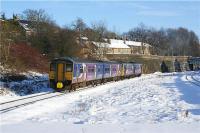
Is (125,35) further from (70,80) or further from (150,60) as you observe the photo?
(70,80)

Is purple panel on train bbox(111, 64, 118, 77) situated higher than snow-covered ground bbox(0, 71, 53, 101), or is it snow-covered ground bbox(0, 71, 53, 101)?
→ purple panel on train bbox(111, 64, 118, 77)

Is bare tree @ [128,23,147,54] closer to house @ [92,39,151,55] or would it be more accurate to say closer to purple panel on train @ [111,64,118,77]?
house @ [92,39,151,55]

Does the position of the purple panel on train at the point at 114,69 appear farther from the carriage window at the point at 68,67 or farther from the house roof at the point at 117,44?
the house roof at the point at 117,44

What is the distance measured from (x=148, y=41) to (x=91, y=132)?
506 ft

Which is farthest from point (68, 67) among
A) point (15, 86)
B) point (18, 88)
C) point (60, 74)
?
point (15, 86)

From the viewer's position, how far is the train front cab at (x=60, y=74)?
32.4 metres

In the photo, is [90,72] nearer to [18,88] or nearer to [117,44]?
[18,88]

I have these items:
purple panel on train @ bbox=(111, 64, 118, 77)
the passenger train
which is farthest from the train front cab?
purple panel on train @ bbox=(111, 64, 118, 77)

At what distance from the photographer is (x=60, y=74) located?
107ft

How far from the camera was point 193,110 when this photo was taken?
632 inches

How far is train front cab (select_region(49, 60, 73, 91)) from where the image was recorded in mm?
32406

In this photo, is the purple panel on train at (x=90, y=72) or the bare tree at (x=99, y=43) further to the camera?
the bare tree at (x=99, y=43)

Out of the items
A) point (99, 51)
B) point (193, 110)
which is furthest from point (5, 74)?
point (99, 51)

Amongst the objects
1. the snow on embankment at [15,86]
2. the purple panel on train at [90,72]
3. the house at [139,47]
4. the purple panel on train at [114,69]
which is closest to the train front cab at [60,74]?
the snow on embankment at [15,86]
